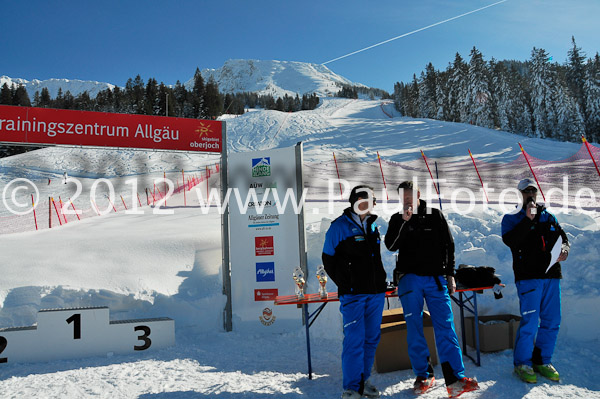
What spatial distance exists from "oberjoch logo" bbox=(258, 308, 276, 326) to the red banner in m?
3.00

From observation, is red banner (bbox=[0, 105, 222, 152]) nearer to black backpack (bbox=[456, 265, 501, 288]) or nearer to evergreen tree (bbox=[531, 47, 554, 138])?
black backpack (bbox=[456, 265, 501, 288])

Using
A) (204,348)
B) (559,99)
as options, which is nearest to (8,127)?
(204,348)

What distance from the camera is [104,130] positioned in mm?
6566

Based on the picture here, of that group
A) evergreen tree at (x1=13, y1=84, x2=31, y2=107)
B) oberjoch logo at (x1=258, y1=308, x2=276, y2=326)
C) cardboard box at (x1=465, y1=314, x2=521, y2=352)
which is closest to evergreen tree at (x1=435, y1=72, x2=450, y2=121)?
oberjoch logo at (x1=258, y1=308, x2=276, y2=326)

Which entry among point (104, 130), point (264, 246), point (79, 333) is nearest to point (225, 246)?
point (264, 246)

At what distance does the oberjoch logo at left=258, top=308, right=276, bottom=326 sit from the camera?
659 cm

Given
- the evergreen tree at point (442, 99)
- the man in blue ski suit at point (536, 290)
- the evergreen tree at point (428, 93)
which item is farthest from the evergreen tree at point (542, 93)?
the man in blue ski suit at point (536, 290)

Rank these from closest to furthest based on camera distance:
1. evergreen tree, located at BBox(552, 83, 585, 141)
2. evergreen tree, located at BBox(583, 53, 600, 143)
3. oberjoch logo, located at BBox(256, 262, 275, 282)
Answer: oberjoch logo, located at BBox(256, 262, 275, 282) → evergreen tree, located at BBox(552, 83, 585, 141) → evergreen tree, located at BBox(583, 53, 600, 143)

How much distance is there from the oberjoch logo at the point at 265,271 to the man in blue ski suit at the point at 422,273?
3186 millimetres

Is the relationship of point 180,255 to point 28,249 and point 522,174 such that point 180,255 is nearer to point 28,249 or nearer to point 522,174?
A: point 28,249

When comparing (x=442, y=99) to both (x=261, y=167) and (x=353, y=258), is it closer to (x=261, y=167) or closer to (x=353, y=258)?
(x=261, y=167)

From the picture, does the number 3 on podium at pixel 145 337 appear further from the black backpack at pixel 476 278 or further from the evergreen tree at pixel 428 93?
the evergreen tree at pixel 428 93

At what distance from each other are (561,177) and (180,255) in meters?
12.0

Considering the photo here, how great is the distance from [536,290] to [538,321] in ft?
1.00
